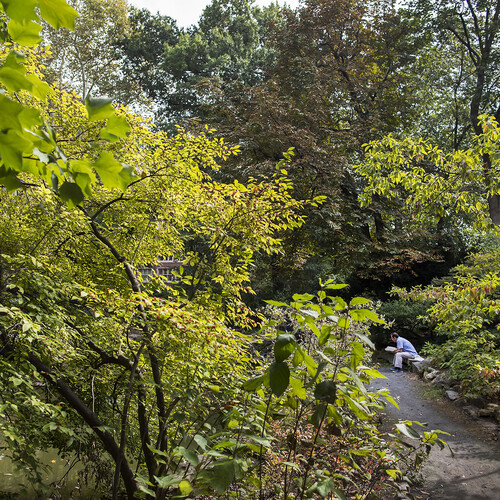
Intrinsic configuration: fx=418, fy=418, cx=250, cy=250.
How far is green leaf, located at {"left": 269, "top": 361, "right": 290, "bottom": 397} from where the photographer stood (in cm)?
124

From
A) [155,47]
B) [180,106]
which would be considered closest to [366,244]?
[180,106]

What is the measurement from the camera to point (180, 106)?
22797mm

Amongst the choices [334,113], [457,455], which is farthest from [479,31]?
[457,455]

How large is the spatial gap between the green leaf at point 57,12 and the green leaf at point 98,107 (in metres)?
0.14

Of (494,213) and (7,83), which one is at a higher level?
(494,213)

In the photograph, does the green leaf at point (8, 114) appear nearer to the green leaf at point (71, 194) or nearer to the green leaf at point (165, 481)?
the green leaf at point (71, 194)

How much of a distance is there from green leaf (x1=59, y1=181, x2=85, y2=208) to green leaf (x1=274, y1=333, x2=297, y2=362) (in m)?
0.71

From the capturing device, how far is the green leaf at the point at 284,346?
126 centimetres

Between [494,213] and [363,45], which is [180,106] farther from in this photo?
[494,213]

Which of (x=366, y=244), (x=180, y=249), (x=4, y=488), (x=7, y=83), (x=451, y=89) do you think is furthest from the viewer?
(x=451, y=89)

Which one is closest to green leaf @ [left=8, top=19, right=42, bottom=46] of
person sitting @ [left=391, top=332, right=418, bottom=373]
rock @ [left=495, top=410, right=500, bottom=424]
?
rock @ [left=495, top=410, right=500, bottom=424]

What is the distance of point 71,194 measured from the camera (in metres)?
0.85

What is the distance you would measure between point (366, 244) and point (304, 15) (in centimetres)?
845

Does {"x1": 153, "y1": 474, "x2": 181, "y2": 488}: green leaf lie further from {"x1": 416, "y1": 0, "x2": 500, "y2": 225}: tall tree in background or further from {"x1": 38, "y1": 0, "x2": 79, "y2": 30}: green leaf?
{"x1": 416, "y1": 0, "x2": 500, "y2": 225}: tall tree in background
